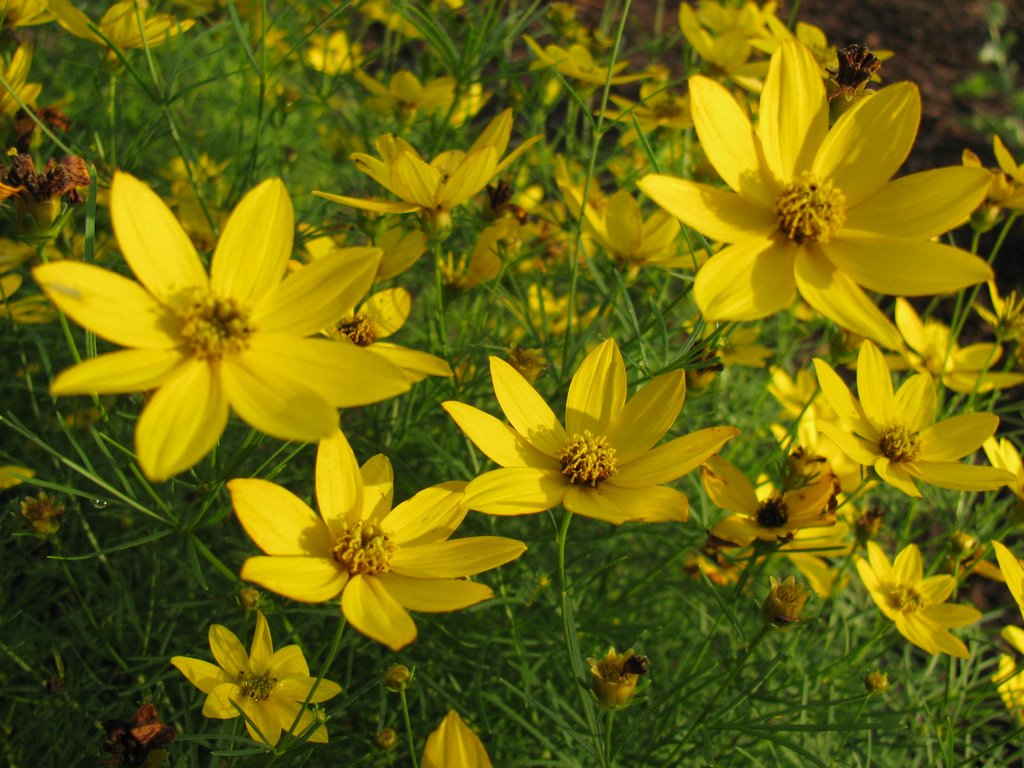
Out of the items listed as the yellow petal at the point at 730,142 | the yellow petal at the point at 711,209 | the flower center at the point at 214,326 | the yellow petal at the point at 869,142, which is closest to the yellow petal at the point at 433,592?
the flower center at the point at 214,326

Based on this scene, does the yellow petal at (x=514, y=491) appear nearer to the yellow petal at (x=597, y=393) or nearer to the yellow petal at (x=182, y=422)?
the yellow petal at (x=597, y=393)

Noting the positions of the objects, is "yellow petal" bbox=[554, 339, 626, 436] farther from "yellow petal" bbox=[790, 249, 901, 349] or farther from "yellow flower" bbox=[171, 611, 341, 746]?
"yellow flower" bbox=[171, 611, 341, 746]

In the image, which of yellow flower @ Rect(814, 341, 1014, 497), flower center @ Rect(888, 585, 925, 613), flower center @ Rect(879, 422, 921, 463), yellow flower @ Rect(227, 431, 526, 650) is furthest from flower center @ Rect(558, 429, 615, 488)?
flower center @ Rect(888, 585, 925, 613)

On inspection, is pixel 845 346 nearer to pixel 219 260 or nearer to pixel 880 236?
pixel 880 236

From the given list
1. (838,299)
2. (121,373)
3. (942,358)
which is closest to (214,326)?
(121,373)

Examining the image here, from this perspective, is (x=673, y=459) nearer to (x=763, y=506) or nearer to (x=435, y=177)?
(x=763, y=506)
